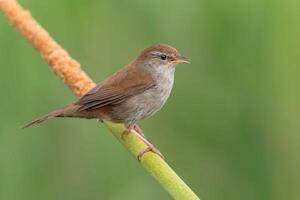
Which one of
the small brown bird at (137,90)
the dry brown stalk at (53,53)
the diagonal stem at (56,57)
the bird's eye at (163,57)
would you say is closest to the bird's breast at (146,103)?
the small brown bird at (137,90)

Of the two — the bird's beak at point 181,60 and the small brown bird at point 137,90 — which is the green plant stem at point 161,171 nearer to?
the small brown bird at point 137,90

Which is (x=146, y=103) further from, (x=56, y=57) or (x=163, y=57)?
(x=56, y=57)

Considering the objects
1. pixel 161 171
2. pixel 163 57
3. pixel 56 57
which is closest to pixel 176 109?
pixel 163 57

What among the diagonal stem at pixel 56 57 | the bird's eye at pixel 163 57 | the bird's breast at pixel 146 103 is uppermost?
the bird's eye at pixel 163 57

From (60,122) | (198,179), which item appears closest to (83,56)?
(60,122)

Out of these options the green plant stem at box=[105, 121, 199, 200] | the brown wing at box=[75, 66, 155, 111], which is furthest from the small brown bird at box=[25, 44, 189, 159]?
the green plant stem at box=[105, 121, 199, 200]

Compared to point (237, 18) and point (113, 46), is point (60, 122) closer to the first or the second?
point (113, 46)
